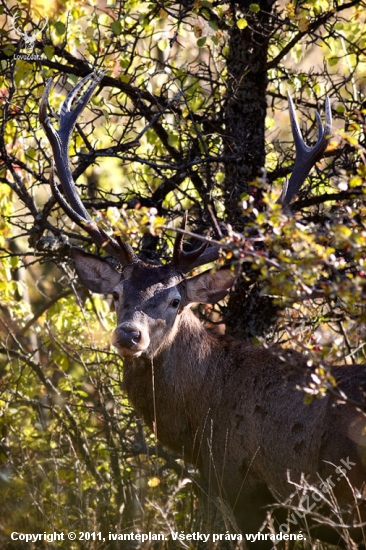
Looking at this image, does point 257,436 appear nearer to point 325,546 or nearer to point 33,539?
point 325,546

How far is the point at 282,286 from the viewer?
353cm

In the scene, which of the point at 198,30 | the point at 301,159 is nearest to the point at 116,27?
the point at 198,30

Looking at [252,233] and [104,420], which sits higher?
[252,233]

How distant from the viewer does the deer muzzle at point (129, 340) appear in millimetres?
5031

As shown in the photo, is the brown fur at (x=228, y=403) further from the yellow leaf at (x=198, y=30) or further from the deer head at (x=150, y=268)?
the yellow leaf at (x=198, y=30)

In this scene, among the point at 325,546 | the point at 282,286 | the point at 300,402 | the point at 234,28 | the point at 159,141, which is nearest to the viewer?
the point at 282,286

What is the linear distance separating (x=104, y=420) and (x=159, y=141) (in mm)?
2717


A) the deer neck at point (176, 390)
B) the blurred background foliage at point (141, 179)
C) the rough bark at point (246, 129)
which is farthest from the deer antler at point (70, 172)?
the rough bark at point (246, 129)

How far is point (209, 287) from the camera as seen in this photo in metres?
5.87

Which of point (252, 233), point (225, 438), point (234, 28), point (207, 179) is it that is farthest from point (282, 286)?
point (234, 28)

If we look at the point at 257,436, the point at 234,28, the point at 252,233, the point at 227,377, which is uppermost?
the point at 234,28

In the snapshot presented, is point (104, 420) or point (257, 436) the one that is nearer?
point (257, 436)

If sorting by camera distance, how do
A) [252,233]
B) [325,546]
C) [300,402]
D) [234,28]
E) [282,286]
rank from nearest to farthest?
→ [282,286], [300,402], [325,546], [252,233], [234,28]

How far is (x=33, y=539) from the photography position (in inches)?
207
